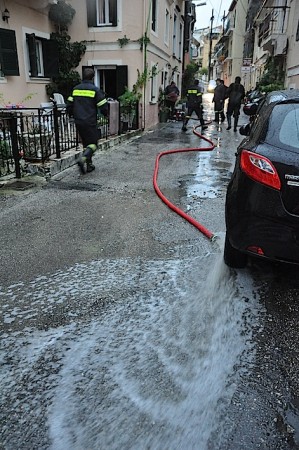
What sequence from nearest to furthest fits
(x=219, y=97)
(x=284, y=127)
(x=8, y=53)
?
(x=284, y=127) → (x=8, y=53) → (x=219, y=97)

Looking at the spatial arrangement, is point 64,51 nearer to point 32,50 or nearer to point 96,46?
point 96,46

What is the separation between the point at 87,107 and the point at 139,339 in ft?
18.5

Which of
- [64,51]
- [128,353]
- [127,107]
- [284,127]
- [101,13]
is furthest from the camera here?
[101,13]

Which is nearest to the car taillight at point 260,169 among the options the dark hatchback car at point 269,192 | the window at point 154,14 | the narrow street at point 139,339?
the dark hatchback car at point 269,192

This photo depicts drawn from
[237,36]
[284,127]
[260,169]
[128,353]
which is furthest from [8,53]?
[237,36]

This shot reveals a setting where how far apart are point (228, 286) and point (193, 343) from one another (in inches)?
34.3

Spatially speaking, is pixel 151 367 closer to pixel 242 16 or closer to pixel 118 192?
pixel 118 192

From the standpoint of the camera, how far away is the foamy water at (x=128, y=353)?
1.97 m

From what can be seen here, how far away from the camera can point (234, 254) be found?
3.49m

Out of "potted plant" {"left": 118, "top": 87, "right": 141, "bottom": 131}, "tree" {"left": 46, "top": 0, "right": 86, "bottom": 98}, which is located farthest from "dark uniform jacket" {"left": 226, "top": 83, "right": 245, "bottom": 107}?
"tree" {"left": 46, "top": 0, "right": 86, "bottom": 98}

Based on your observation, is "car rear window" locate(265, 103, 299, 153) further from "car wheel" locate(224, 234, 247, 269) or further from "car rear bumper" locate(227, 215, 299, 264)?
"car wheel" locate(224, 234, 247, 269)

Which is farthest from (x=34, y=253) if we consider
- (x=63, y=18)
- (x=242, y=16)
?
(x=242, y=16)

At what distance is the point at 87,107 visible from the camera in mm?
7266

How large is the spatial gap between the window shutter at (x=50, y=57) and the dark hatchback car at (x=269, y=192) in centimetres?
1145
